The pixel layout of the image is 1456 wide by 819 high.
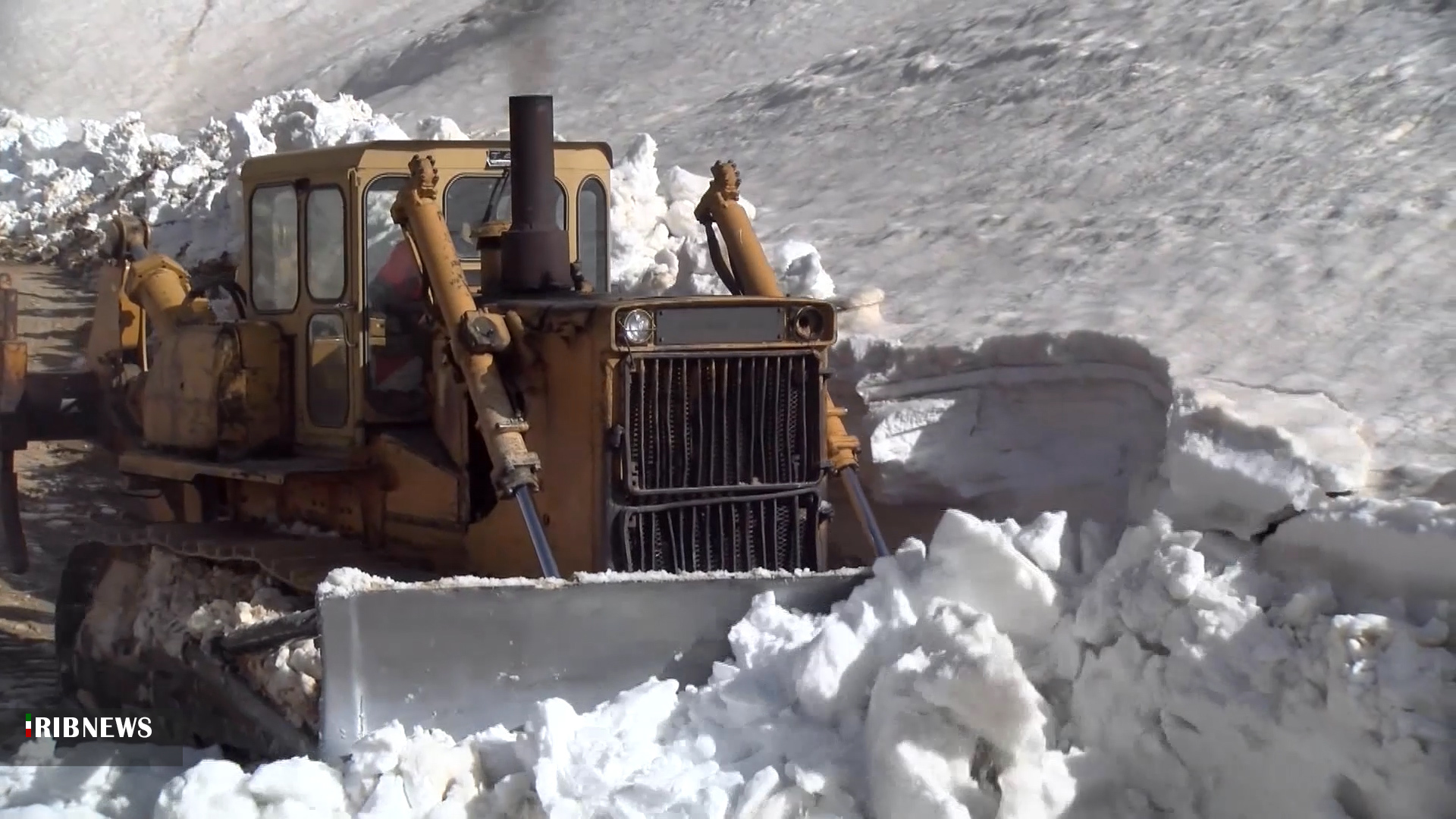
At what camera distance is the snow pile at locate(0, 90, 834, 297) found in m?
9.76

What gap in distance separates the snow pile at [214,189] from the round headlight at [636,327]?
Result: 3.34 meters

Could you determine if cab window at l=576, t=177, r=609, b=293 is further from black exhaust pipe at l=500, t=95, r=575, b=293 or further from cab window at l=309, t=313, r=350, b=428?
cab window at l=309, t=313, r=350, b=428

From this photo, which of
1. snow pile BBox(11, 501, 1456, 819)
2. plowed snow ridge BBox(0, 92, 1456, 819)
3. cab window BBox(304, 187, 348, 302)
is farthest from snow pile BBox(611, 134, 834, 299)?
snow pile BBox(11, 501, 1456, 819)

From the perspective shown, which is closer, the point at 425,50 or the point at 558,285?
the point at 558,285

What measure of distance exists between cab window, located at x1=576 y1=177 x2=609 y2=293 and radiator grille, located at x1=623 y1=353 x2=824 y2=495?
1.20 m

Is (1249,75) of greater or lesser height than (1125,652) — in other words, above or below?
above

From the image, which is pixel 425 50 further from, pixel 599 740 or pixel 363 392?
pixel 599 740

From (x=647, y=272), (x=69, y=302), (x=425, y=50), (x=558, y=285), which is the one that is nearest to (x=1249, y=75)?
(x=647, y=272)

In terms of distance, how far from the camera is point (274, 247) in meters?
7.11

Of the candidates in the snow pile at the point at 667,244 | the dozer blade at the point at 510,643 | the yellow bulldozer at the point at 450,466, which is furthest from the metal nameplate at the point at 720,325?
the snow pile at the point at 667,244

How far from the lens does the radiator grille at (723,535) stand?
19.5 feet

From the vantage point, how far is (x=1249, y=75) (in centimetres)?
1099

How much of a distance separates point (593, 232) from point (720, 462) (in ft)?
4.94

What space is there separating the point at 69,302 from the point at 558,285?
1224 centimetres
